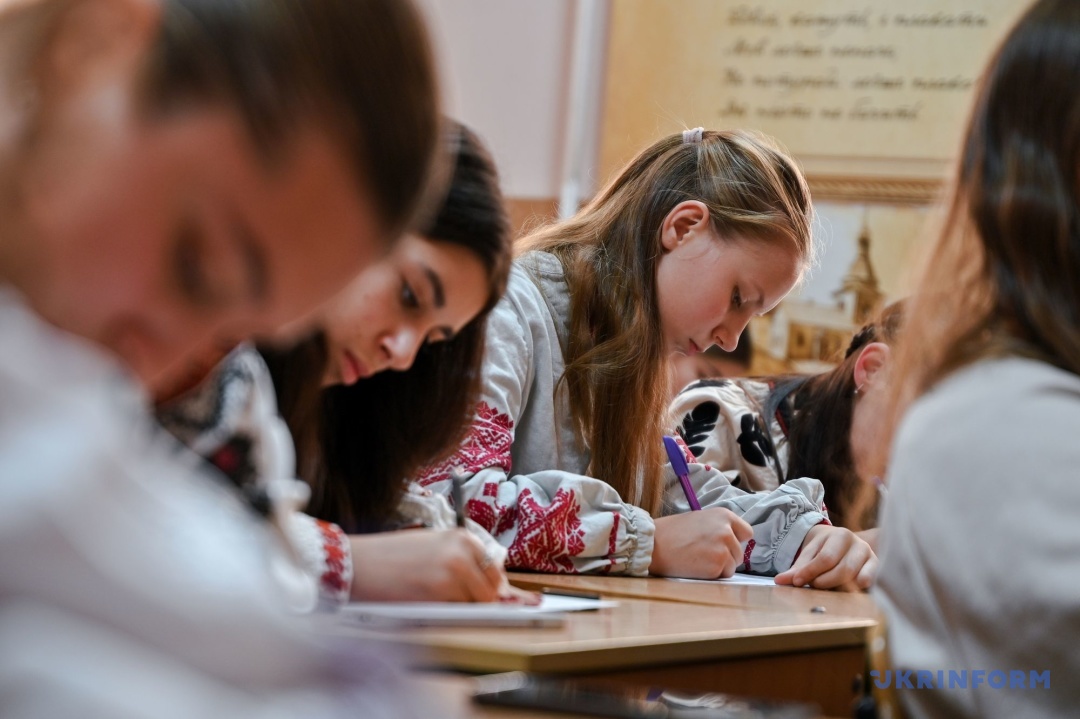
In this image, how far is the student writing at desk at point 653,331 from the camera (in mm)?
1653

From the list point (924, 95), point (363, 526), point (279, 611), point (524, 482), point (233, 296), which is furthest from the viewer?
point (924, 95)

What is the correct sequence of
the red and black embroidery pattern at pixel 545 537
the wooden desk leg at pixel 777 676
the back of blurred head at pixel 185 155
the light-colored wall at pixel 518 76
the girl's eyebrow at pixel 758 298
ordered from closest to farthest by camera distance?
the back of blurred head at pixel 185 155, the wooden desk leg at pixel 777 676, the red and black embroidery pattern at pixel 545 537, the girl's eyebrow at pixel 758 298, the light-colored wall at pixel 518 76

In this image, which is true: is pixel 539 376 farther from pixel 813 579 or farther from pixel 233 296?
pixel 233 296

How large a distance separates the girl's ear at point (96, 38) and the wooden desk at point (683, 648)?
39 cm

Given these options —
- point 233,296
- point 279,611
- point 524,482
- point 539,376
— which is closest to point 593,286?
point 539,376

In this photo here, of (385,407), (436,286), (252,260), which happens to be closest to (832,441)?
(385,407)

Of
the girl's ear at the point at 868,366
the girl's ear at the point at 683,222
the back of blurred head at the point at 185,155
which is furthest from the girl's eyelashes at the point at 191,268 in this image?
the girl's ear at the point at 868,366

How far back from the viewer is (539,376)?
1.78 meters

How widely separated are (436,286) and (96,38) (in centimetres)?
65

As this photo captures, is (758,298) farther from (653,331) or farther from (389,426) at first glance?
(389,426)

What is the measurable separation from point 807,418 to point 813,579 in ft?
2.07

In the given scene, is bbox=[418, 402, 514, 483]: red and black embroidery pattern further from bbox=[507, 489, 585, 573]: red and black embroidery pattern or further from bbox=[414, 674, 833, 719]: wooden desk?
bbox=[414, 674, 833, 719]: wooden desk

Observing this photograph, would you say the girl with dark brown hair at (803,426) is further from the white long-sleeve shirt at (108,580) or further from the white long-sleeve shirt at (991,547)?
the white long-sleeve shirt at (108,580)

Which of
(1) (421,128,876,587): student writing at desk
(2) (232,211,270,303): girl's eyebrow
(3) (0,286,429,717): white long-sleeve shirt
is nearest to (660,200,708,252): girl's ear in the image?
(1) (421,128,876,587): student writing at desk
